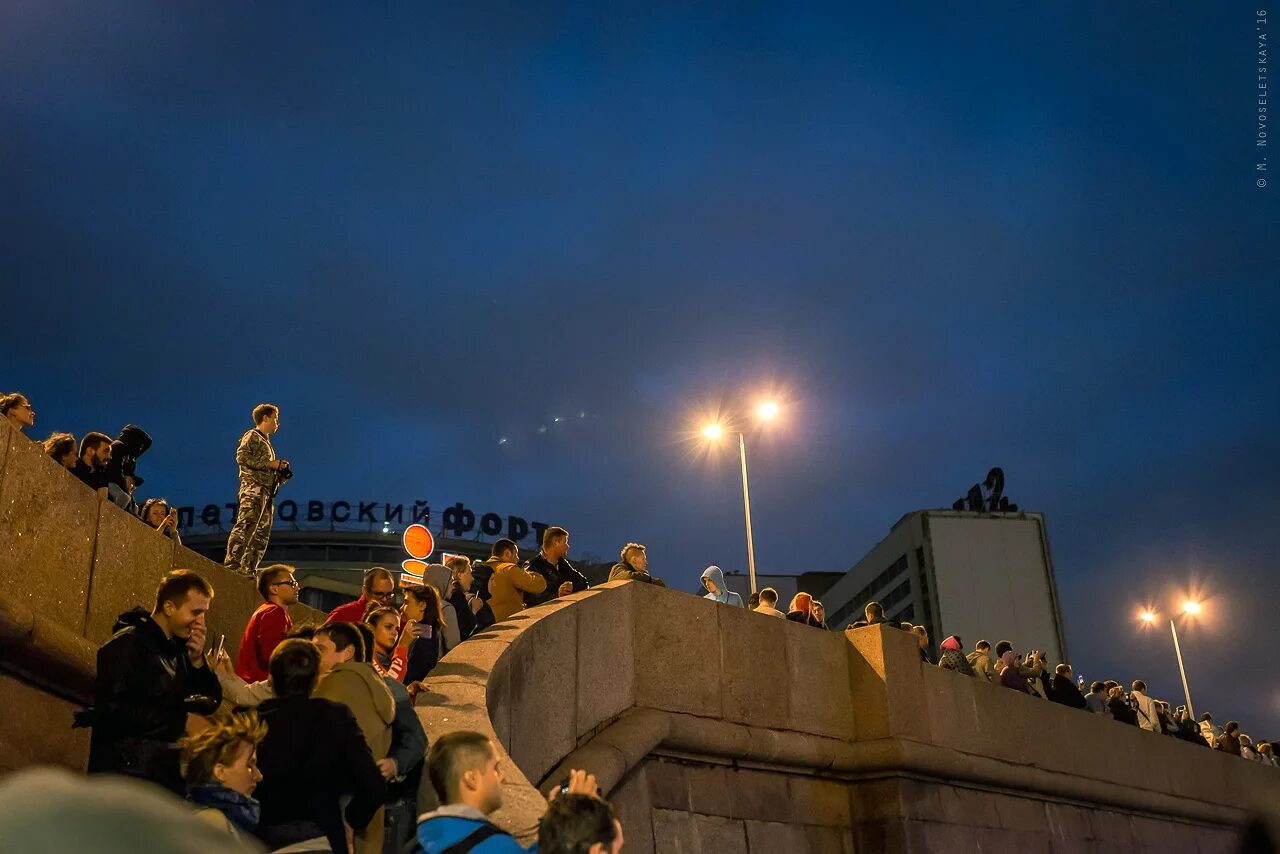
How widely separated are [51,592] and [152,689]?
257 cm

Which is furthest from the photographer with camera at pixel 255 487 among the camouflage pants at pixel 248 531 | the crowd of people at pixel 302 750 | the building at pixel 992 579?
the building at pixel 992 579

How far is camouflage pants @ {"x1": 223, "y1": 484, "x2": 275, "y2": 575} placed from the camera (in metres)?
10.2

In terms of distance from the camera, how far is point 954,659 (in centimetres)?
1312

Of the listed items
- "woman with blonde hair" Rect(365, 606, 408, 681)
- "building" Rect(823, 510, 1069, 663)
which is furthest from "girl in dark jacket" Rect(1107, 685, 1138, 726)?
"building" Rect(823, 510, 1069, 663)

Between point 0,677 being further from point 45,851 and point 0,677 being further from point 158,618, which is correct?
point 45,851

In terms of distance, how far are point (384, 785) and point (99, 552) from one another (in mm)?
4090

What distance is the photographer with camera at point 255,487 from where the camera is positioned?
10.1m

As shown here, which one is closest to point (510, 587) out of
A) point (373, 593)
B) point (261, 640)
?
point (373, 593)

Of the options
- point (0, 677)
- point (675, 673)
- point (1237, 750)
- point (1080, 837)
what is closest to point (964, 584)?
point (1237, 750)

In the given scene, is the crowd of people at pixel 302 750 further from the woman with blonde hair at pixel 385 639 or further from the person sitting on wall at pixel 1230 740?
the person sitting on wall at pixel 1230 740

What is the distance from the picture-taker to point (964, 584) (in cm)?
5081

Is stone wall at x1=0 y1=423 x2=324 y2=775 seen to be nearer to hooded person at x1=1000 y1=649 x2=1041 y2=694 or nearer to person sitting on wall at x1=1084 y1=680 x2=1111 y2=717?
hooded person at x1=1000 y1=649 x2=1041 y2=694

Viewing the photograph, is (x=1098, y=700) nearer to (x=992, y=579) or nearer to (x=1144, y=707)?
(x=1144, y=707)

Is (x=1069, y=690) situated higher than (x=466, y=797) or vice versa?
(x=1069, y=690)
